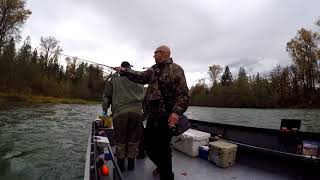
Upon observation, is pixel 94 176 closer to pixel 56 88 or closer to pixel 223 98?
pixel 56 88

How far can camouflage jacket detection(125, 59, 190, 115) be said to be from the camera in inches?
128

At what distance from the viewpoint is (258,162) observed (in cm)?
486

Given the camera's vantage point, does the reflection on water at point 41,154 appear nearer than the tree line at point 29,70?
Yes

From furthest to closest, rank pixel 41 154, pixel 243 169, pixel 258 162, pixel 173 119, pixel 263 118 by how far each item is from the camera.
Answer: pixel 263 118
pixel 41 154
pixel 258 162
pixel 243 169
pixel 173 119

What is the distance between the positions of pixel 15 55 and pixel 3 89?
5.87m

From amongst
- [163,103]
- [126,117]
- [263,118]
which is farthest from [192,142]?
[263,118]

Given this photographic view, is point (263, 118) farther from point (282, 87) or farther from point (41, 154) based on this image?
point (282, 87)

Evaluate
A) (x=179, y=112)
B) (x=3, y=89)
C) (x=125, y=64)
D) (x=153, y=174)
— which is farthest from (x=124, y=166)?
(x=3, y=89)

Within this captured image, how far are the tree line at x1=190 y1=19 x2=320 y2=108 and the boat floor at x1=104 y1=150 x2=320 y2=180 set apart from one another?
49736 millimetres

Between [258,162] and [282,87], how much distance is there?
69178 millimetres

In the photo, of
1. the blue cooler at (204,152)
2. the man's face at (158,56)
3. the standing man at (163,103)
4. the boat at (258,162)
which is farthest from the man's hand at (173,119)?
the blue cooler at (204,152)

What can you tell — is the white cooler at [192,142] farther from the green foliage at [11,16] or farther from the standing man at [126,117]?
the green foliage at [11,16]

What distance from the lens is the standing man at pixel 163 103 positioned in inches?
129

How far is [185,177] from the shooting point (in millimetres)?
4410
